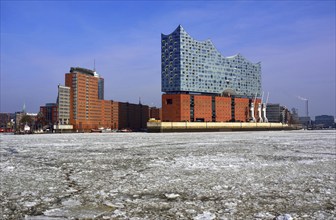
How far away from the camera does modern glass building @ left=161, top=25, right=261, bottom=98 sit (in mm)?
143000

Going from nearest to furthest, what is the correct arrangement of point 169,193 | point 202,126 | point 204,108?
point 169,193
point 202,126
point 204,108

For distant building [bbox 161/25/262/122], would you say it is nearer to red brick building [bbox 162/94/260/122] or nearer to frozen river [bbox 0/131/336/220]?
red brick building [bbox 162/94/260/122]

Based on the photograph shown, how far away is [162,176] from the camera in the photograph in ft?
35.9

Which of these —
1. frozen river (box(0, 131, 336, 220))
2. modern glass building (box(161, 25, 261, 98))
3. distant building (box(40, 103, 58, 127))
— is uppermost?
modern glass building (box(161, 25, 261, 98))

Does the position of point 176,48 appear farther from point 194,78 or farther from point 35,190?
point 35,190

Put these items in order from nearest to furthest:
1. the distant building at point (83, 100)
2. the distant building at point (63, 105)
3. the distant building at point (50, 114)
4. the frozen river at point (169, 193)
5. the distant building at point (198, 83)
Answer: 1. the frozen river at point (169, 193)
2. the distant building at point (198, 83)
3. the distant building at point (63, 105)
4. the distant building at point (83, 100)
5. the distant building at point (50, 114)

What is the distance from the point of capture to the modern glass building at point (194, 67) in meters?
143

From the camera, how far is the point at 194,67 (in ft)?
479

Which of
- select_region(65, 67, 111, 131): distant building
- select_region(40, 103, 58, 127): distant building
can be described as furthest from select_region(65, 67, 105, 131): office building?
select_region(40, 103, 58, 127): distant building

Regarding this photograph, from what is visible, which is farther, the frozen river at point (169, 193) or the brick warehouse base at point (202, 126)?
the brick warehouse base at point (202, 126)

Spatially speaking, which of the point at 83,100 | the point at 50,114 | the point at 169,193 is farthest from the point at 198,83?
the point at 169,193

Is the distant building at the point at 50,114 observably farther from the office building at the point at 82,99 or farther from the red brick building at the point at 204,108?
the red brick building at the point at 204,108

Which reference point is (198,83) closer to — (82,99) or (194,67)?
(194,67)

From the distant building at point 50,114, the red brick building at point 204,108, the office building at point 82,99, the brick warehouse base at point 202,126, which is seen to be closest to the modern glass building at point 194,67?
the red brick building at point 204,108
